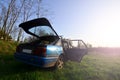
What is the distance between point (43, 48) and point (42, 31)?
1574 mm

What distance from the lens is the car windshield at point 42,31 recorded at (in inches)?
260

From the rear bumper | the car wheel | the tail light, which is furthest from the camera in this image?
the car wheel

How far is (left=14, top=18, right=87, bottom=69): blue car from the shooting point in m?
5.55

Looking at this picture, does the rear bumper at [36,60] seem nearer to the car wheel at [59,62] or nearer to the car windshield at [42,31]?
the car wheel at [59,62]

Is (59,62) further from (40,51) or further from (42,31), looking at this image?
(42,31)

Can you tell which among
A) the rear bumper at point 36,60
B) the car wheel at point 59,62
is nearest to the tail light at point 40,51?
the rear bumper at point 36,60

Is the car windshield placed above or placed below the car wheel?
above

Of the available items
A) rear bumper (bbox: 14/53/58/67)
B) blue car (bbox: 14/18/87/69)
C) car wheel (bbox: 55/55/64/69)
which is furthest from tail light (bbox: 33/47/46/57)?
car wheel (bbox: 55/55/64/69)

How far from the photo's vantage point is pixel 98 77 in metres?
6.69

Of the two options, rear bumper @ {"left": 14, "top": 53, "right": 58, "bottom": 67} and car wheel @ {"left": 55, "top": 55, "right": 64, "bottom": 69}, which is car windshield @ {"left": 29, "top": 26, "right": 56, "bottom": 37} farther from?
rear bumper @ {"left": 14, "top": 53, "right": 58, "bottom": 67}

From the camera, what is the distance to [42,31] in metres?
6.98

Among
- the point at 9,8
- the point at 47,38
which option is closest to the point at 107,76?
the point at 47,38

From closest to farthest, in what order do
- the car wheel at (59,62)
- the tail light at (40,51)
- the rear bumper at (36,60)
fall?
the rear bumper at (36,60), the tail light at (40,51), the car wheel at (59,62)

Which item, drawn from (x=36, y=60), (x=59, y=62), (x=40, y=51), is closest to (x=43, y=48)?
(x=40, y=51)
